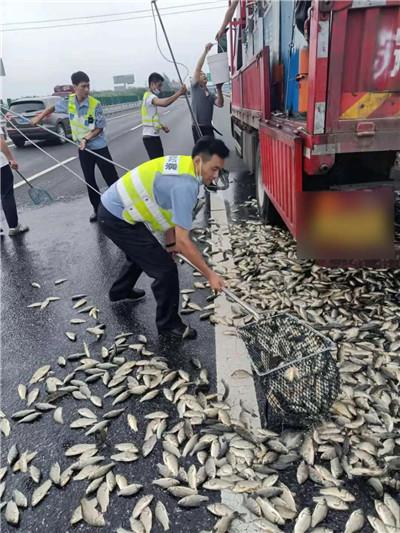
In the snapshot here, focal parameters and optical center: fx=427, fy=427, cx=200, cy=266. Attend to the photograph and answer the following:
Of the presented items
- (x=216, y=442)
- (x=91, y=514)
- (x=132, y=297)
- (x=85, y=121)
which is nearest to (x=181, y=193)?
(x=216, y=442)

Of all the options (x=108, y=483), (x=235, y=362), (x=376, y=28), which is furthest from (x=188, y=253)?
(x=376, y=28)

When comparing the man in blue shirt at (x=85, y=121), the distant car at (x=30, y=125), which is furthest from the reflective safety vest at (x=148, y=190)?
the distant car at (x=30, y=125)

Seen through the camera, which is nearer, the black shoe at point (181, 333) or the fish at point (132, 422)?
the fish at point (132, 422)

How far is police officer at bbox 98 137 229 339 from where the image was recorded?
2.92 meters

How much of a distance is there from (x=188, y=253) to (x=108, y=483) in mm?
1452

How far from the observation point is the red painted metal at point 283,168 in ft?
11.5

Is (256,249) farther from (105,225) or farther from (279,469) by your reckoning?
(279,469)

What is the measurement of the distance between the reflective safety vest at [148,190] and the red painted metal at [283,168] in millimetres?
949

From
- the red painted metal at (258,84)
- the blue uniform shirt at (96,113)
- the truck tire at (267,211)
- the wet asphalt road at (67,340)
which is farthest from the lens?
the blue uniform shirt at (96,113)

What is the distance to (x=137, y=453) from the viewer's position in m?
2.45

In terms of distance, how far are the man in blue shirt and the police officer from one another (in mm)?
3076

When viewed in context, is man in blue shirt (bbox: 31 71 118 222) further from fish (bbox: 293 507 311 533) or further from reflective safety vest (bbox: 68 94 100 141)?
fish (bbox: 293 507 311 533)

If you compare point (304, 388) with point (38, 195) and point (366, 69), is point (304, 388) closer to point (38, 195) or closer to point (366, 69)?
point (366, 69)

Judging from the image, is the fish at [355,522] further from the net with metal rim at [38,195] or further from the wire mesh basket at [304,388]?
the net with metal rim at [38,195]
